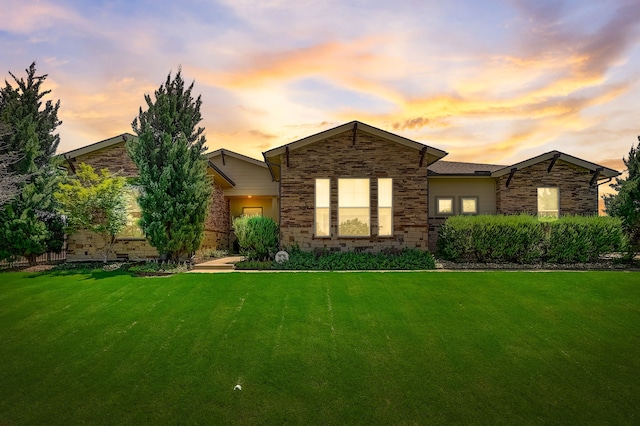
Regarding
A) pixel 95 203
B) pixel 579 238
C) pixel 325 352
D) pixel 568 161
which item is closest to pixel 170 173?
pixel 95 203

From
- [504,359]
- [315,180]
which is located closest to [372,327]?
[504,359]

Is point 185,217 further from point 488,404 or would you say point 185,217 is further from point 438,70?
point 488,404

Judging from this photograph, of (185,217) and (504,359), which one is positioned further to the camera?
(185,217)

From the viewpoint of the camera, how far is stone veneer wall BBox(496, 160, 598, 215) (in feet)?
68.9

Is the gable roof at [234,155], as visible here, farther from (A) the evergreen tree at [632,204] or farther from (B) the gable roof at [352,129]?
(A) the evergreen tree at [632,204]

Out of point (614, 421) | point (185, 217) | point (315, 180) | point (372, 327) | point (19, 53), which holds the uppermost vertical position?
point (19, 53)

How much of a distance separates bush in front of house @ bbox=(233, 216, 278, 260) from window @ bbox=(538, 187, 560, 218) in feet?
44.1

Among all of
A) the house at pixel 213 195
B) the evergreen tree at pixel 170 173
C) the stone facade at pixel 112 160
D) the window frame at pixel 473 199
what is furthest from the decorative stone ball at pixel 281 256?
the window frame at pixel 473 199

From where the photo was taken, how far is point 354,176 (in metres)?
17.1

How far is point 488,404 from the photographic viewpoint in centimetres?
654

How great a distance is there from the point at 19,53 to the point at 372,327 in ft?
58.5

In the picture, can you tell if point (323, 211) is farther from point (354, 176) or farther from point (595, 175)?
point (595, 175)

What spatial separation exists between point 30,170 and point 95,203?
3.36 m

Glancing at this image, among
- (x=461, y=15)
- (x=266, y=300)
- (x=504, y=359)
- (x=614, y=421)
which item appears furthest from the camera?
(x=461, y=15)
